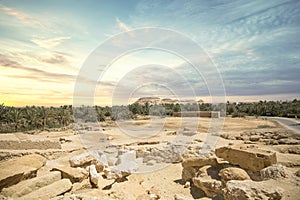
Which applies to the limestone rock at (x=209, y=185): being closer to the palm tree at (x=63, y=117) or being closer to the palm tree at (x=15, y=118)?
the palm tree at (x=15, y=118)

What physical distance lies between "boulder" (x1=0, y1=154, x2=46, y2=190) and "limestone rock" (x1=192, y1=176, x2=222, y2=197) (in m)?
5.60

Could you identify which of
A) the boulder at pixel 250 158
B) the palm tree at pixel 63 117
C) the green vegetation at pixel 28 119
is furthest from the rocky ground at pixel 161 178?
the palm tree at pixel 63 117

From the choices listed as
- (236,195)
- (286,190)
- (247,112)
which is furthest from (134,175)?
(247,112)

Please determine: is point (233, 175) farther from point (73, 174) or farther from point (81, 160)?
A: point (81, 160)

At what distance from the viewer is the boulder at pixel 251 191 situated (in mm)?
4391

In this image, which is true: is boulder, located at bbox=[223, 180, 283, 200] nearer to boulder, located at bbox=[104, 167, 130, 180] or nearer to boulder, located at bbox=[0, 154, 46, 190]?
boulder, located at bbox=[104, 167, 130, 180]

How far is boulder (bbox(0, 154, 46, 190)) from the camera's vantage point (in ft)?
18.9

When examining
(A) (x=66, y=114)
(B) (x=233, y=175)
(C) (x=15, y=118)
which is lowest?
(B) (x=233, y=175)

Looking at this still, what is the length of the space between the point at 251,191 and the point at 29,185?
5867mm

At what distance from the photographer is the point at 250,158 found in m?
6.85

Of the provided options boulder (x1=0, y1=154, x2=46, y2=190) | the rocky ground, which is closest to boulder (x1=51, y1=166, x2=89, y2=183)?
the rocky ground

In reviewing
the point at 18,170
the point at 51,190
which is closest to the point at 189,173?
the point at 51,190

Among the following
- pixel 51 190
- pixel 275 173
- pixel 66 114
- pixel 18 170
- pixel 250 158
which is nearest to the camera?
pixel 275 173

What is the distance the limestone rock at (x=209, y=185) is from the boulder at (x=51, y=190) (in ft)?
14.2
